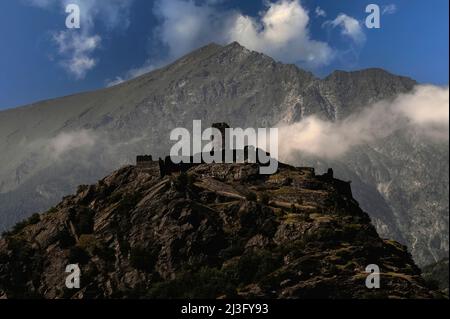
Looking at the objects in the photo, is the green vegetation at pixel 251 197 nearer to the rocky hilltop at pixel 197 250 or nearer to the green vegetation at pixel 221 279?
the rocky hilltop at pixel 197 250

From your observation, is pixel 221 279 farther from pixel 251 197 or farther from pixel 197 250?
pixel 251 197

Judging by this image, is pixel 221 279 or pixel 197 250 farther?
pixel 197 250

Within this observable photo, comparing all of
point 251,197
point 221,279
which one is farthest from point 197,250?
point 251,197

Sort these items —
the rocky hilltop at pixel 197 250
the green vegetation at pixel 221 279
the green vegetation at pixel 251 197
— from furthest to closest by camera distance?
1. the green vegetation at pixel 251 197
2. the rocky hilltop at pixel 197 250
3. the green vegetation at pixel 221 279

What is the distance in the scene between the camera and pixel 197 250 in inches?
7141

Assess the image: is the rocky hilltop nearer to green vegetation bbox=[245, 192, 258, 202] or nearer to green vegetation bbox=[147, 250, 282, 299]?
green vegetation bbox=[147, 250, 282, 299]

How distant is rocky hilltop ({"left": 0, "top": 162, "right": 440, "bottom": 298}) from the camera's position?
6309 inches

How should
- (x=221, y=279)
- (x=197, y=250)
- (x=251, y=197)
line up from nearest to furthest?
(x=221, y=279)
(x=197, y=250)
(x=251, y=197)

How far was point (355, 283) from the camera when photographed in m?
155

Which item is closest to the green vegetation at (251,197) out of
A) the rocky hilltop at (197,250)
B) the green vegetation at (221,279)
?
the rocky hilltop at (197,250)

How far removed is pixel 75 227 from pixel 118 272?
787 inches

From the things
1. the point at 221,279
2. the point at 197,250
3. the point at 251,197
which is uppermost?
the point at 251,197

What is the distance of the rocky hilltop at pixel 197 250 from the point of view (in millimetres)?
160250
